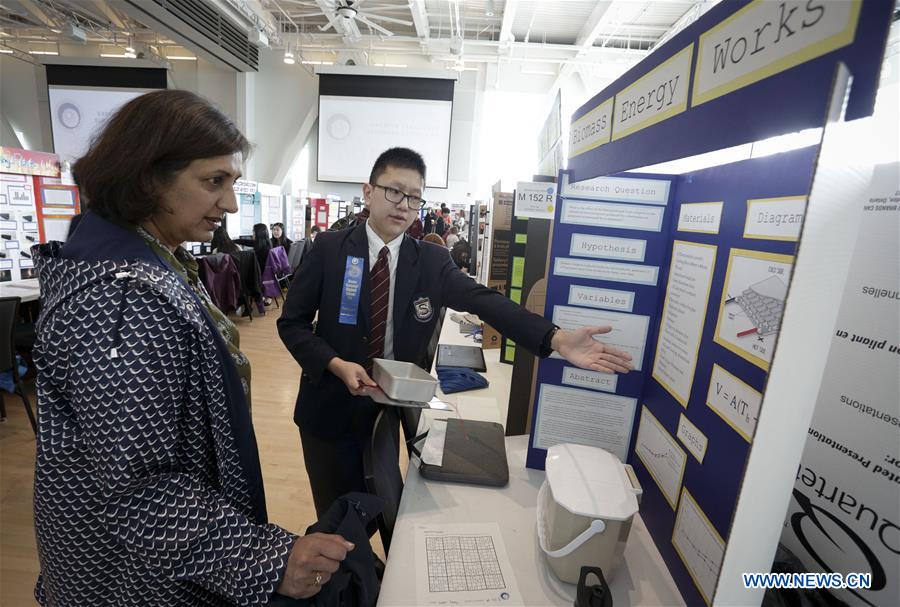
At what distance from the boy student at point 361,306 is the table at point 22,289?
2.85 m

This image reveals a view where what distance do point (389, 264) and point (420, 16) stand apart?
856cm

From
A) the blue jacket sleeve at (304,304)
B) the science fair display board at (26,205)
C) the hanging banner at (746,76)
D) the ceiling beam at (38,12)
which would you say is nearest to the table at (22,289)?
the science fair display board at (26,205)

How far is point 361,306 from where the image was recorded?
4.89ft

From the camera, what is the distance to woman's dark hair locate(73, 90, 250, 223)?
77 centimetres

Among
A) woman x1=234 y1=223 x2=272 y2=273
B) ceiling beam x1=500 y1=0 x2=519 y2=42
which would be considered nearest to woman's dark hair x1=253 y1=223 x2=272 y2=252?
woman x1=234 y1=223 x2=272 y2=273

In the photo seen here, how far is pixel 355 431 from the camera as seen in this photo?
1510mm

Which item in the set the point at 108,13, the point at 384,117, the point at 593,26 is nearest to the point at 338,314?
the point at 593,26

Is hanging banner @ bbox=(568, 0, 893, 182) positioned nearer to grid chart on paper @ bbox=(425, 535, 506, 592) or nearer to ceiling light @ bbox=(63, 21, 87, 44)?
grid chart on paper @ bbox=(425, 535, 506, 592)

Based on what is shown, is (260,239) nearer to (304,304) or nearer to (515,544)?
(304,304)

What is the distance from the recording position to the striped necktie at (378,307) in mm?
1503

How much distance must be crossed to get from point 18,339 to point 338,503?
3635 mm

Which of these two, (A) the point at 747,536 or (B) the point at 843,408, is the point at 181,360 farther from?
(B) the point at 843,408

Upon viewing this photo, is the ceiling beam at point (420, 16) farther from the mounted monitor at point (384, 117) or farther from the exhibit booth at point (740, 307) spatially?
the exhibit booth at point (740, 307)

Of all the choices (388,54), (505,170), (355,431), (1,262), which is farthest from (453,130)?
(355,431)
